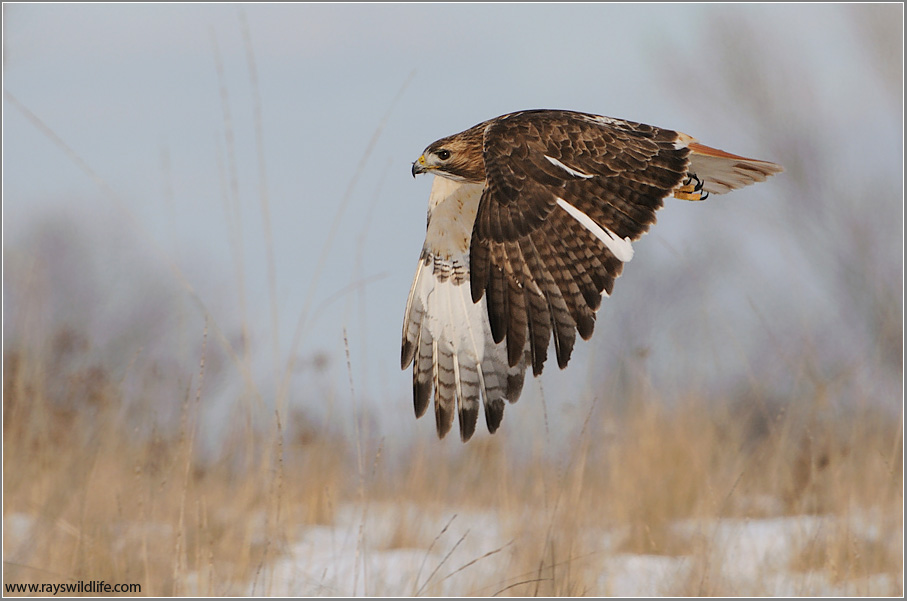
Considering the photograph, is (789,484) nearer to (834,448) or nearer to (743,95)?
(834,448)

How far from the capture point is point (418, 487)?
572 cm

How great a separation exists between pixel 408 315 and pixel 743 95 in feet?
20.2

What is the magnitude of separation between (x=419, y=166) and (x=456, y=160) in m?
0.19

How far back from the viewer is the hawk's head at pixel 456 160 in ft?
15.4

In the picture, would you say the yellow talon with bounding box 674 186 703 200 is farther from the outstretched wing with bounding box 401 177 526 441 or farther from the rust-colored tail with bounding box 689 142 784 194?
the outstretched wing with bounding box 401 177 526 441

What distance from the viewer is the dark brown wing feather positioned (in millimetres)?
3479

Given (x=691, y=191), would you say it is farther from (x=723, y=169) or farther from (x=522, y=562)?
(x=522, y=562)

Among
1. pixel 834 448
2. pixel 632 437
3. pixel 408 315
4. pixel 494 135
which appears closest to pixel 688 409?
pixel 632 437

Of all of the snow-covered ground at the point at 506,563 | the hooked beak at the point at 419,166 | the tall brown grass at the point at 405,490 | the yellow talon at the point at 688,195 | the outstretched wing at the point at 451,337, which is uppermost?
the hooked beak at the point at 419,166

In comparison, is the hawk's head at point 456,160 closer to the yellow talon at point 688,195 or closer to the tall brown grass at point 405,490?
the yellow talon at point 688,195

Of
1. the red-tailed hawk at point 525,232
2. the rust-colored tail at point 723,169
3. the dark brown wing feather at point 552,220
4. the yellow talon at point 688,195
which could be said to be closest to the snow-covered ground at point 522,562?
the red-tailed hawk at point 525,232

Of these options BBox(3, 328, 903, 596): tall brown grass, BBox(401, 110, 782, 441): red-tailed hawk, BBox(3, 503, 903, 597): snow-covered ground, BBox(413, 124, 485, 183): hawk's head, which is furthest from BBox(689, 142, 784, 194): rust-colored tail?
BBox(3, 503, 903, 597): snow-covered ground

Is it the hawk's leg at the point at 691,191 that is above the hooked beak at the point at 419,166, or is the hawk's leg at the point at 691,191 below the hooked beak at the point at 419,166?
below

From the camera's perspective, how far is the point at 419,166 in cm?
477
